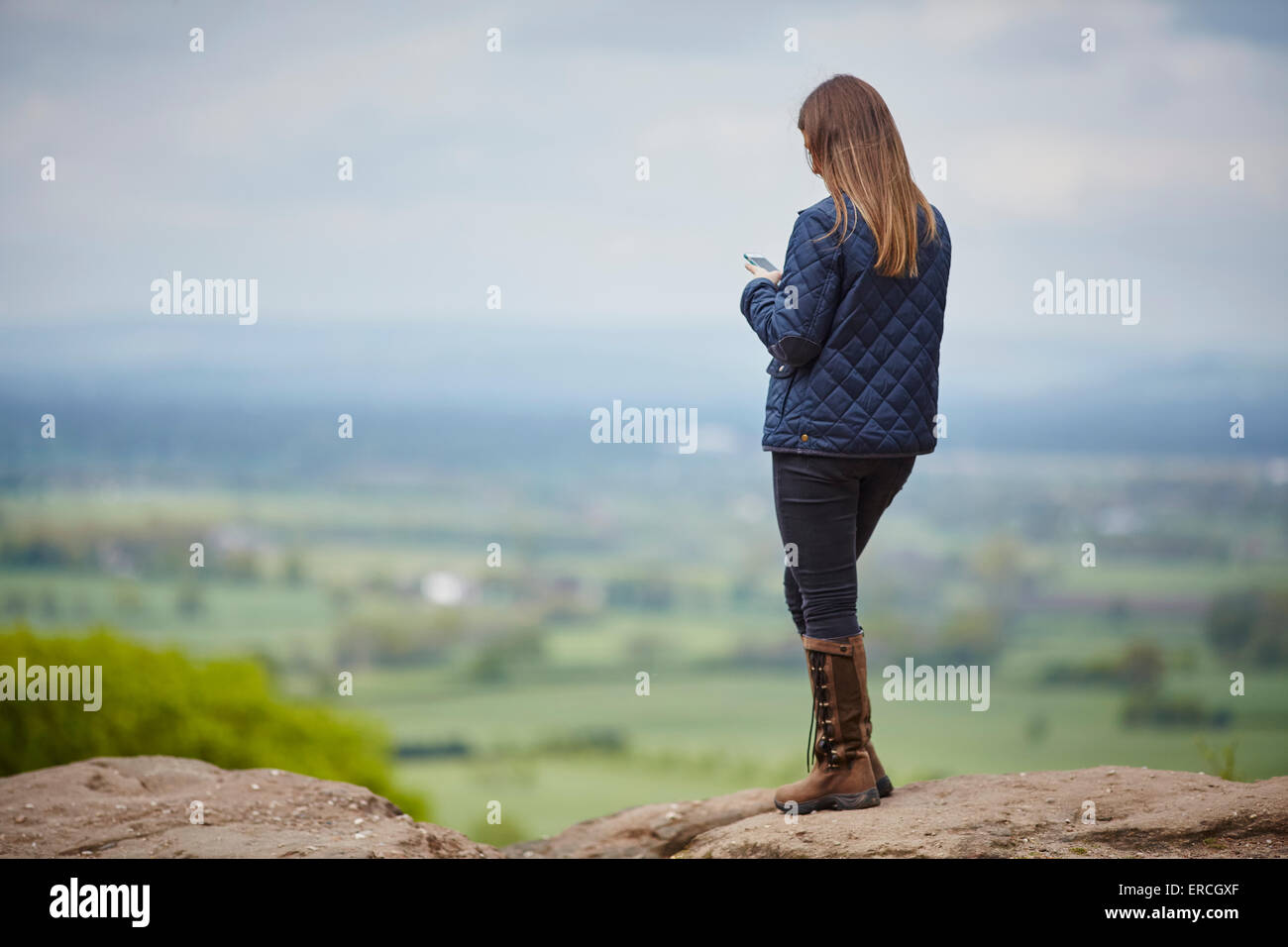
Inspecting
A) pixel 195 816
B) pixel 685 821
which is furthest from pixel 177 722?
pixel 685 821

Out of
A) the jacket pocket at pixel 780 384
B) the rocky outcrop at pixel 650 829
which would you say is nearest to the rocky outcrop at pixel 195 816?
the rocky outcrop at pixel 650 829

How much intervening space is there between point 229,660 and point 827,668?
3.44 m

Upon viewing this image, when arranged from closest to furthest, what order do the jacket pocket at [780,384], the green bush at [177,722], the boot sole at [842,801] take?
1. the jacket pocket at [780,384]
2. the boot sole at [842,801]
3. the green bush at [177,722]

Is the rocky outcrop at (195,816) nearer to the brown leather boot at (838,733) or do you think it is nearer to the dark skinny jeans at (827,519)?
the brown leather boot at (838,733)

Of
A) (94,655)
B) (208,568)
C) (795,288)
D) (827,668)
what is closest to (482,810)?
(827,668)

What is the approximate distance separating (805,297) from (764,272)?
0.74 feet

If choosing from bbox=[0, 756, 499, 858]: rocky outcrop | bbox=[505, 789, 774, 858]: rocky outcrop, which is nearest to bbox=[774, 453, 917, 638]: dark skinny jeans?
bbox=[505, 789, 774, 858]: rocky outcrop

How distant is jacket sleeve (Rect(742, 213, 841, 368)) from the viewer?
2852 mm

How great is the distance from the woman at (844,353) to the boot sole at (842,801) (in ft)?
0.56

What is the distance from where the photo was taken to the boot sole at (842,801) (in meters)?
3.14

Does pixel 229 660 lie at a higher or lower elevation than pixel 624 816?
higher
